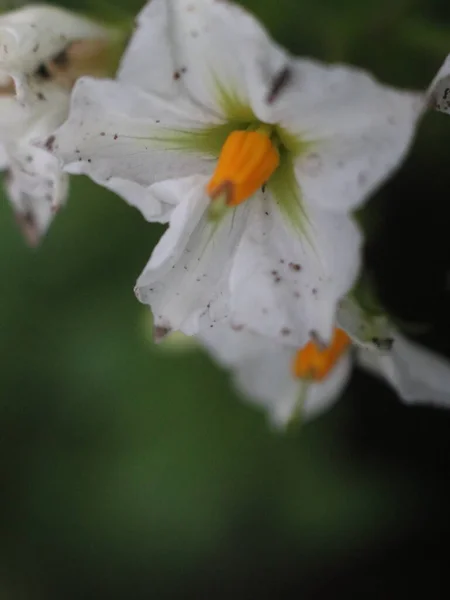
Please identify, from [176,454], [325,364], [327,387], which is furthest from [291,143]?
[176,454]

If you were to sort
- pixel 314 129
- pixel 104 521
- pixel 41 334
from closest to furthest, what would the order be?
pixel 314 129
pixel 41 334
pixel 104 521

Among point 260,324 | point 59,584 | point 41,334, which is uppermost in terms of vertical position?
point 260,324

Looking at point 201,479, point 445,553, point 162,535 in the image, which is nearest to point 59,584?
point 162,535

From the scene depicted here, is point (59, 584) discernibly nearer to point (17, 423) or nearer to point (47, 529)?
point (47, 529)

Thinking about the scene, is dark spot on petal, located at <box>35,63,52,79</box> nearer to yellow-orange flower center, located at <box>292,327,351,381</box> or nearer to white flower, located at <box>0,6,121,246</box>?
white flower, located at <box>0,6,121,246</box>

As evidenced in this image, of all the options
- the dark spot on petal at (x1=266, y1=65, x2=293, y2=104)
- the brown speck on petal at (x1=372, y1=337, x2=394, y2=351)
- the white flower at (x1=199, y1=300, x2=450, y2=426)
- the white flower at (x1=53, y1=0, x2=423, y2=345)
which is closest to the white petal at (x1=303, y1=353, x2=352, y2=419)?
the white flower at (x1=199, y1=300, x2=450, y2=426)

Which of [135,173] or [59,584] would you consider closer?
[135,173]

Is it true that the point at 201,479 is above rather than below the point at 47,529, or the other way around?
above

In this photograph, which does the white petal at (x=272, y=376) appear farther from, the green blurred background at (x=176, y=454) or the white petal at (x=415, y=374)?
the green blurred background at (x=176, y=454)
